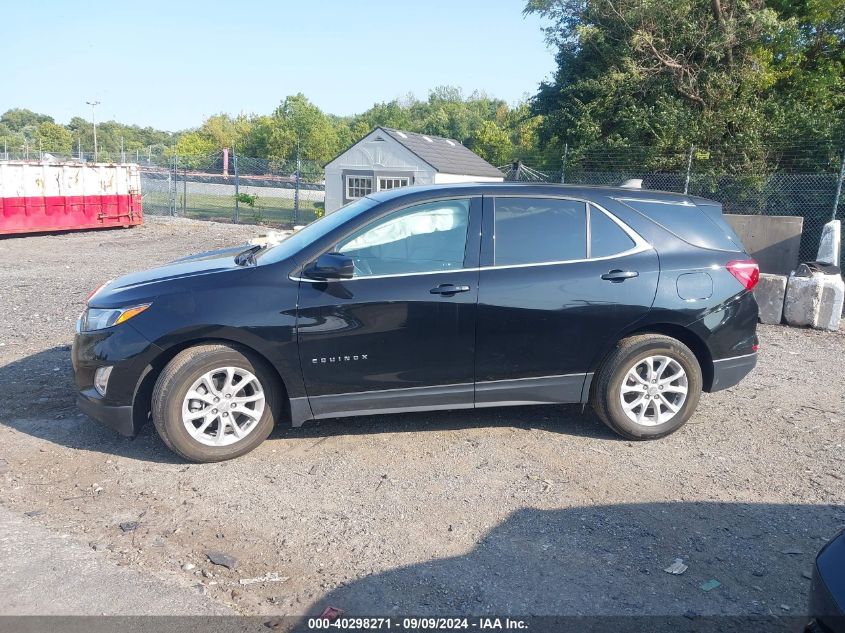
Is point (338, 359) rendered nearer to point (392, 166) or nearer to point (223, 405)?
point (223, 405)

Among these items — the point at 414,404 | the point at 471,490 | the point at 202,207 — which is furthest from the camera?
the point at 202,207

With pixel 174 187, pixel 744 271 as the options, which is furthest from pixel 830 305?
pixel 174 187

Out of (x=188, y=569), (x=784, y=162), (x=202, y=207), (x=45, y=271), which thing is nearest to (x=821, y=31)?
(x=784, y=162)

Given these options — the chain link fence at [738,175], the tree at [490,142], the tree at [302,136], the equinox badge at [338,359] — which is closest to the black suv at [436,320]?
the equinox badge at [338,359]

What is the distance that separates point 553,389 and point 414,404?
987 millimetres

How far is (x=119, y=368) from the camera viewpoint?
437cm

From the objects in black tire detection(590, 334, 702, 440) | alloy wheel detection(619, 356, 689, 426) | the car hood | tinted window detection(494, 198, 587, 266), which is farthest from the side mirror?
alloy wheel detection(619, 356, 689, 426)

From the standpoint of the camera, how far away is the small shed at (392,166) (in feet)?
78.6

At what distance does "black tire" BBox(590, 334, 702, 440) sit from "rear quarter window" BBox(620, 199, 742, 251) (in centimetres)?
80

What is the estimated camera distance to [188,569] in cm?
335

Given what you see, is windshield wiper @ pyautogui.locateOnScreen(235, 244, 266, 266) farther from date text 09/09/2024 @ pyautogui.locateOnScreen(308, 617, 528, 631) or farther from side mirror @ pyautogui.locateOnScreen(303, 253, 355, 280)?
date text 09/09/2024 @ pyautogui.locateOnScreen(308, 617, 528, 631)

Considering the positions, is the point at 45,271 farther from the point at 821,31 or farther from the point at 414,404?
the point at 821,31

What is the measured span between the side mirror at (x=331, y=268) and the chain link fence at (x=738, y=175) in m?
10.9

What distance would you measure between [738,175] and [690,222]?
1300 cm
